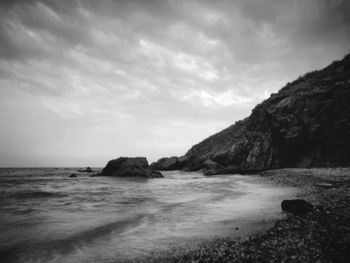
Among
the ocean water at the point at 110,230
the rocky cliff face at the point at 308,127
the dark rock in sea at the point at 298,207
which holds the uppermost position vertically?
the rocky cliff face at the point at 308,127

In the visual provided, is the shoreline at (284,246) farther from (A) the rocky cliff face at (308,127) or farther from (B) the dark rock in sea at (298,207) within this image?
(A) the rocky cliff face at (308,127)

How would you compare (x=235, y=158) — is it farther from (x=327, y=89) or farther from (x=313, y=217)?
(x=313, y=217)

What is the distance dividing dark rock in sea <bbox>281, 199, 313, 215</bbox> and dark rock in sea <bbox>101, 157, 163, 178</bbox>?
32.1 meters

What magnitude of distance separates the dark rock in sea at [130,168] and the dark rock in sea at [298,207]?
32.1 m

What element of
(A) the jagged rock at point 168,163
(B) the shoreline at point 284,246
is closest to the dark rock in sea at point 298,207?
(B) the shoreline at point 284,246

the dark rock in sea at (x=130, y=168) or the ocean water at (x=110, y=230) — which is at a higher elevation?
the dark rock in sea at (x=130, y=168)

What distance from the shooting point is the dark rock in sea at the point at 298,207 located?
7434 mm

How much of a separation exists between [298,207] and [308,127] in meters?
31.3

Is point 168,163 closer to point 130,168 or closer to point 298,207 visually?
point 130,168

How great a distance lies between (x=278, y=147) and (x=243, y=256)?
129ft

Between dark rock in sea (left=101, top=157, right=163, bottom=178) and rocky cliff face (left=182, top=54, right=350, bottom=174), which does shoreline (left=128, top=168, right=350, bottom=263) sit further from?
dark rock in sea (left=101, top=157, right=163, bottom=178)

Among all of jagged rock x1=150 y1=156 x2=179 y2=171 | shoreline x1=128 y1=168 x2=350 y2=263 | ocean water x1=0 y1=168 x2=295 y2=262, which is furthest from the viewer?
jagged rock x1=150 y1=156 x2=179 y2=171

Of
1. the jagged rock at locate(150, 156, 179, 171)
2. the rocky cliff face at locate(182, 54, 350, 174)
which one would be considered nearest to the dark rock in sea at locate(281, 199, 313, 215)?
the rocky cliff face at locate(182, 54, 350, 174)

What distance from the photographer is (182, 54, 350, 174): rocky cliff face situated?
31.2 meters
